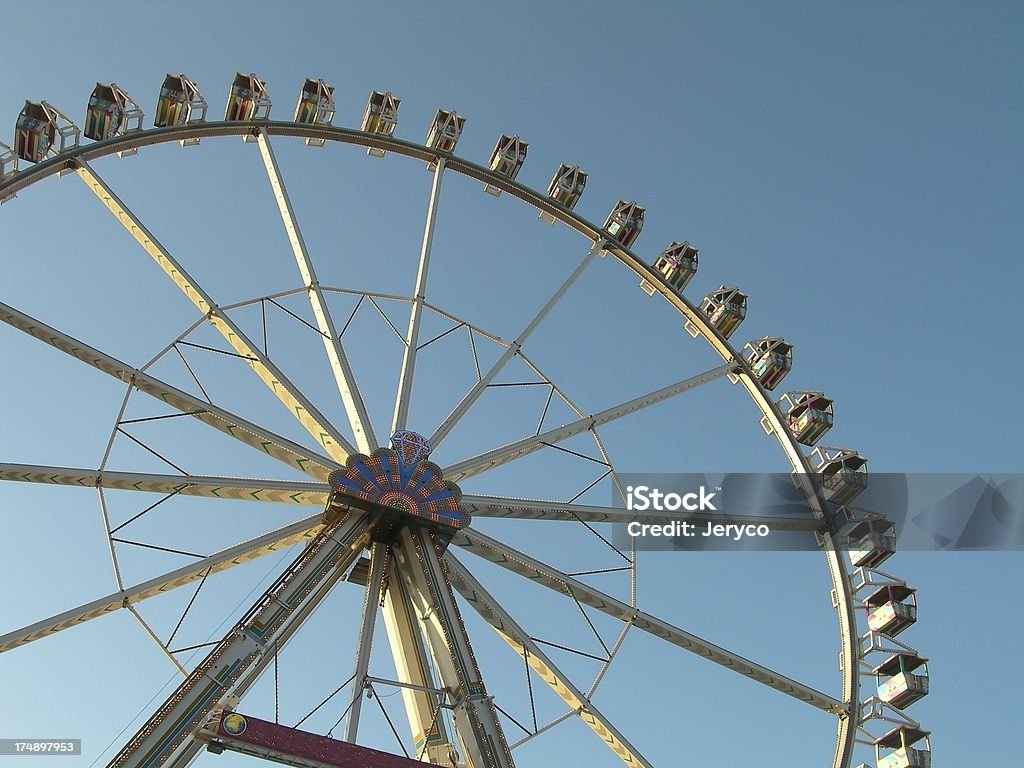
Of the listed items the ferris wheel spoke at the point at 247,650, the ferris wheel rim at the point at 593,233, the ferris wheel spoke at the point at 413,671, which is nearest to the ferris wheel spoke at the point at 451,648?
the ferris wheel spoke at the point at 413,671

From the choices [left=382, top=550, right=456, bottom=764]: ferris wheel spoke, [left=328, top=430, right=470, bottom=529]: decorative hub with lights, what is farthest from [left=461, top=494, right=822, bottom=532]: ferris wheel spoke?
[left=382, top=550, right=456, bottom=764]: ferris wheel spoke

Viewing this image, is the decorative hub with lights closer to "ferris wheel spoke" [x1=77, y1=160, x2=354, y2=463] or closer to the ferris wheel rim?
"ferris wheel spoke" [x1=77, y1=160, x2=354, y2=463]

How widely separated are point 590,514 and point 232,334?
706cm

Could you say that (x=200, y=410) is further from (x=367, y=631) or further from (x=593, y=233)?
(x=593, y=233)

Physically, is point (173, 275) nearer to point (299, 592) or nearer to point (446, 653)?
point (299, 592)

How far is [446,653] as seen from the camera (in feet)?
55.4

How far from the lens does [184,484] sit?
17062 millimetres

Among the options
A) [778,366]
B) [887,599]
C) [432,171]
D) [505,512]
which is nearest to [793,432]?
[778,366]

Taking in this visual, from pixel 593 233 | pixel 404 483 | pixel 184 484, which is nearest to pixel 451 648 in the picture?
pixel 404 483

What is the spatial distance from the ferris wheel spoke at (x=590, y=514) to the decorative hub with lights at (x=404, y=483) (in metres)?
0.55

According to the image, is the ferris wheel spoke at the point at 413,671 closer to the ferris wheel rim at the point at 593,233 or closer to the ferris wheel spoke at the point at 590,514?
the ferris wheel spoke at the point at 590,514

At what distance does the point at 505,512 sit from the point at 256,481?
14.5ft

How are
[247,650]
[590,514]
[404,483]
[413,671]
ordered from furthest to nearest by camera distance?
[590,514]
[404,483]
[413,671]
[247,650]

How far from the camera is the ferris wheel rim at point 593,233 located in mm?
20312
